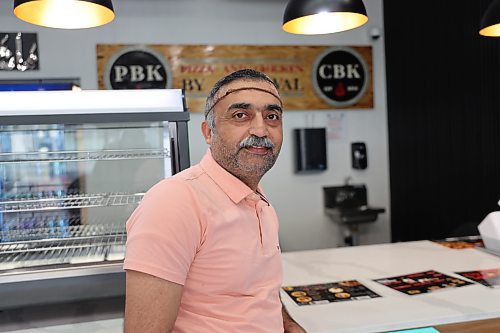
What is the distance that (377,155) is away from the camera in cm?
508

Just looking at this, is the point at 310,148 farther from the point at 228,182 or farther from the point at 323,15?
the point at 228,182

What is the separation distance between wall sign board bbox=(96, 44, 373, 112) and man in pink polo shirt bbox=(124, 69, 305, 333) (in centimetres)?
340

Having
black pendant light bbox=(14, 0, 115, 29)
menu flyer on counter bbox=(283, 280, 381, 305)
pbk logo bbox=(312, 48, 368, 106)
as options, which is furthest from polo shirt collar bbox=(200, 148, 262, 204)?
pbk logo bbox=(312, 48, 368, 106)

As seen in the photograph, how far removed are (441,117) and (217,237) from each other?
3.68m

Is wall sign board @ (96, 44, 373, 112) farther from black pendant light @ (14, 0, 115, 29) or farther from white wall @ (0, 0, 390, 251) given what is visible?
black pendant light @ (14, 0, 115, 29)

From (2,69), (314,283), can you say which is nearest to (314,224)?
(314,283)

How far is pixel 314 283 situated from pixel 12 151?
1.32 m

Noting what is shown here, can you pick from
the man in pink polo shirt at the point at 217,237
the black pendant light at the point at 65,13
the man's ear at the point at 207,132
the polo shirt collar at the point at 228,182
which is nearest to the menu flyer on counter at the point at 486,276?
the man in pink polo shirt at the point at 217,237

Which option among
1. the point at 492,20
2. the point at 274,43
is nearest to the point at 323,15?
the point at 492,20

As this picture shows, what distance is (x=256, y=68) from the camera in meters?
4.72

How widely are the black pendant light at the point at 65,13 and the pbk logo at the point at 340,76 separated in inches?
127

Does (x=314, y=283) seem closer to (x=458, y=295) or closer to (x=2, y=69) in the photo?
(x=458, y=295)

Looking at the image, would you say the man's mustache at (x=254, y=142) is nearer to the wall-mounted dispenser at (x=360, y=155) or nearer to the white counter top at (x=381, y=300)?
the white counter top at (x=381, y=300)

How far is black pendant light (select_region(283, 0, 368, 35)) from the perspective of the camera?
204cm
